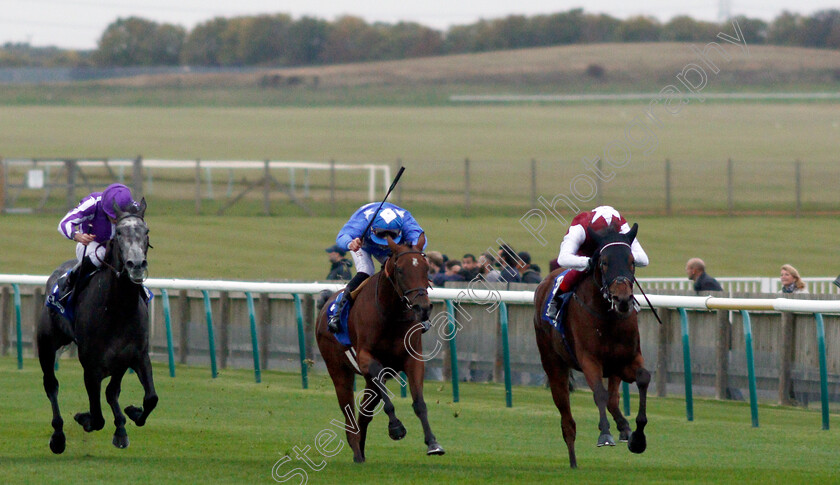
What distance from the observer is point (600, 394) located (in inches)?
303

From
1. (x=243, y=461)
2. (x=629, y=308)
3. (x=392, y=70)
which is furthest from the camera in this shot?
(x=392, y=70)

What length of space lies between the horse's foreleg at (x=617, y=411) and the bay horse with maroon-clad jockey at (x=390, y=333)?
1.04 m

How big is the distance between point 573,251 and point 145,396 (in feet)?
8.86

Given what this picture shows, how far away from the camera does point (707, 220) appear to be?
28953mm

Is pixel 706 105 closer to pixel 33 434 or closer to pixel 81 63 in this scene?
pixel 81 63

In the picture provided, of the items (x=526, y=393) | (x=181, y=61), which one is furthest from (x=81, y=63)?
(x=526, y=393)

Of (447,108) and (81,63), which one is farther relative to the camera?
(81,63)

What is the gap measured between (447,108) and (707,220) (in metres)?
34.8

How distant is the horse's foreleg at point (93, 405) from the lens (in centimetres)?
852

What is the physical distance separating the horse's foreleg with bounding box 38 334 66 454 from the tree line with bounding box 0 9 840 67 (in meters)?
73.0

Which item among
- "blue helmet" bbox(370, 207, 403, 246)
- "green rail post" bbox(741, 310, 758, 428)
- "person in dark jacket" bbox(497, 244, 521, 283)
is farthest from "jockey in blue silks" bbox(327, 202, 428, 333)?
"person in dark jacket" bbox(497, 244, 521, 283)

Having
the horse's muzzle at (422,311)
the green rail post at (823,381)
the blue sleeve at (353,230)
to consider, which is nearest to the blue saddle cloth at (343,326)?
the blue sleeve at (353,230)

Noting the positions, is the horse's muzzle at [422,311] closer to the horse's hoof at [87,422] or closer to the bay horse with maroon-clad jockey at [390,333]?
the bay horse with maroon-clad jockey at [390,333]

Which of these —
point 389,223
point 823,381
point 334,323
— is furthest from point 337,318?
point 823,381
